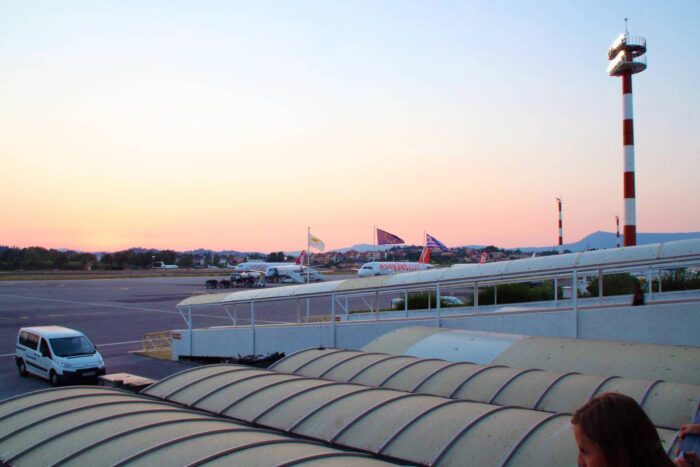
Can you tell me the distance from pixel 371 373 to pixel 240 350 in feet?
47.8

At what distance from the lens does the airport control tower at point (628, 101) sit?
103 feet

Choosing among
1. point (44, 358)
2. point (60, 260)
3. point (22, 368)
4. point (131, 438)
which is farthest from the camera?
point (60, 260)

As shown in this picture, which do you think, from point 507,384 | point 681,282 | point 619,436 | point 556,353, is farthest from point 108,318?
point 619,436

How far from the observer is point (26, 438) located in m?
6.89

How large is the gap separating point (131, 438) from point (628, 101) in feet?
111

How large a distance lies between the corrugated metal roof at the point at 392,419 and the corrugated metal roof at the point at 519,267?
8633 mm

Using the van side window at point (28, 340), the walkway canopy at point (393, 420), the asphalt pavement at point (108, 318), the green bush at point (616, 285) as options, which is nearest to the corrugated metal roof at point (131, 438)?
the walkway canopy at point (393, 420)

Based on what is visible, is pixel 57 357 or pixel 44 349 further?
pixel 44 349

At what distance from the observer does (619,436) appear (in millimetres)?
2477

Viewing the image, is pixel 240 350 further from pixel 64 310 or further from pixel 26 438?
pixel 64 310

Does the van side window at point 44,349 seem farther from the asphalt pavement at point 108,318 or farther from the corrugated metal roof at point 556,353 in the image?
the corrugated metal roof at point 556,353

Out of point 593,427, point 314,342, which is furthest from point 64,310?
point 593,427

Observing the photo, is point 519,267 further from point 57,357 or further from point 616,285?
point 57,357

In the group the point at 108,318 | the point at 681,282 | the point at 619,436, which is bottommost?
the point at 108,318
